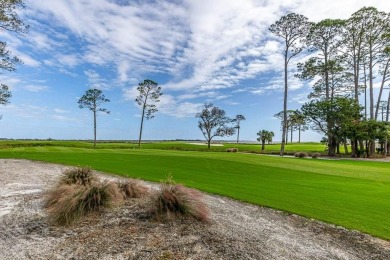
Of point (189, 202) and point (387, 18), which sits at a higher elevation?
point (387, 18)

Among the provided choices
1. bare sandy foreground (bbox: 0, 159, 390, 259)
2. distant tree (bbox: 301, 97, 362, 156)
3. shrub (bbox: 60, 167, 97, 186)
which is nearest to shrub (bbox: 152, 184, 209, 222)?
bare sandy foreground (bbox: 0, 159, 390, 259)

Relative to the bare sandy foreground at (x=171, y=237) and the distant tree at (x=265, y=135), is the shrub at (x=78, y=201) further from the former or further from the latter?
the distant tree at (x=265, y=135)

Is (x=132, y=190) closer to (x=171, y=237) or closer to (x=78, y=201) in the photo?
(x=78, y=201)

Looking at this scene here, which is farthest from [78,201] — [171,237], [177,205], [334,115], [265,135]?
[265,135]

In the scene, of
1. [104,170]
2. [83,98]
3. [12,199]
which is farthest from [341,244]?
[83,98]

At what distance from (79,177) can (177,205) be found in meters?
4.07

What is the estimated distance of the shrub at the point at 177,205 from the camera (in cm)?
518

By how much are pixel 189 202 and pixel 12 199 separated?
467cm

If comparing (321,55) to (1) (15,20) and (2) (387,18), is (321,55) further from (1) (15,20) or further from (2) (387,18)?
(1) (15,20)

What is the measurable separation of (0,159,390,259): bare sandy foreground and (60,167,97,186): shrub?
1.17 metres

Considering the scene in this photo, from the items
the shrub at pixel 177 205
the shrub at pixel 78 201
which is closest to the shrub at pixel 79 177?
the shrub at pixel 78 201

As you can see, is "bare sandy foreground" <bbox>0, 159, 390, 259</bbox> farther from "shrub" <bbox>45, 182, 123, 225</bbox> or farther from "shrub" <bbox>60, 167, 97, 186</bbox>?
"shrub" <bbox>60, 167, 97, 186</bbox>

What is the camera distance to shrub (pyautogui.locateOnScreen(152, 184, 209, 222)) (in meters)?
5.18

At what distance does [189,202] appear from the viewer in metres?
5.30
